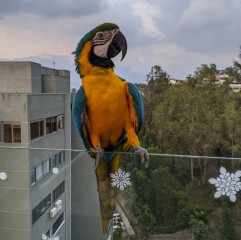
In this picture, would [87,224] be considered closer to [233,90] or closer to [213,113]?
[213,113]

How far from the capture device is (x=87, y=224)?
79.5 inches

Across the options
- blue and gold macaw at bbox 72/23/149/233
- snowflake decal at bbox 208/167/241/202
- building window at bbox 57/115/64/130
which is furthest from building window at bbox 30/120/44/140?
snowflake decal at bbox 208/167/241/202

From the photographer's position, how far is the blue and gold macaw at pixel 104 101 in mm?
1905

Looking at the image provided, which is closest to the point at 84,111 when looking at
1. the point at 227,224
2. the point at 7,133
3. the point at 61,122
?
the point at 227,224

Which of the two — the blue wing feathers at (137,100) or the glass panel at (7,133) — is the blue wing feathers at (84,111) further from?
the glass panel at (7,133)

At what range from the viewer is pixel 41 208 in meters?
2.17

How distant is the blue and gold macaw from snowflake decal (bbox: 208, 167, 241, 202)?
406 millimetres

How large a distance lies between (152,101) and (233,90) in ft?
9.64

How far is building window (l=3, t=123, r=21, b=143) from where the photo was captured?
5.25 metres

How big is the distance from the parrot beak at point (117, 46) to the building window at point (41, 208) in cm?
92

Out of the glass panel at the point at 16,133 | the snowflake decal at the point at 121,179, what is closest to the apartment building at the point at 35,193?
the snowflake decal at the point at 121,179

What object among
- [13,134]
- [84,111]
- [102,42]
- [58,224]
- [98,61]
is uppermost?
[102,42]

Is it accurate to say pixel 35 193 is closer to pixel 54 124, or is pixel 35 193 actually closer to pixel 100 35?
pixel 100 35

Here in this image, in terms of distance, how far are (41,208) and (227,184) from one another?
1132 mm
